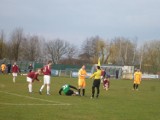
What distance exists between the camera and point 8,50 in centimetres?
9644

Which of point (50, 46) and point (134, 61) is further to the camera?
point (50, 46)

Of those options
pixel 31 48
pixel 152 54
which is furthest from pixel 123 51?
pixel 31 48

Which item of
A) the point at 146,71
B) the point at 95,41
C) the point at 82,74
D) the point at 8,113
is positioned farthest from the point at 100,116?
the point at 95,41

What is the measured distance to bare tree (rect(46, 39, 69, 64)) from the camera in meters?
122

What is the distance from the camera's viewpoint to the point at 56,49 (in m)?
124

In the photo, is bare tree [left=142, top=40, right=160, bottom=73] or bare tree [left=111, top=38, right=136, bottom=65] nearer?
bare tree [left=142, top=40, right=160, bottom=73]

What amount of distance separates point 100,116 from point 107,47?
9772cm

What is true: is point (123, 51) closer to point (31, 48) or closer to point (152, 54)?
point (152, 54)

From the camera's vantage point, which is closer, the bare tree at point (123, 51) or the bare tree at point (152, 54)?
the bare tree at point (152, 54)

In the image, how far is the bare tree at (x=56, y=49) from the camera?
122 meters

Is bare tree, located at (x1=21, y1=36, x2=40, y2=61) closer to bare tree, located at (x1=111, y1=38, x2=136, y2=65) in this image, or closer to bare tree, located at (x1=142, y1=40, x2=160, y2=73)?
bare tree, located at (x1=111, y1=38, x2=136, y2=65)

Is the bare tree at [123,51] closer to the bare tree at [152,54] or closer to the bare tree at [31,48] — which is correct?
the bare tree at [152,54]

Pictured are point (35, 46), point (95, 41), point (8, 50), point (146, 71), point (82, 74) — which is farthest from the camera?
point (95, 41)

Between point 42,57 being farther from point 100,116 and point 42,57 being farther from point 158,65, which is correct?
point 100,116
